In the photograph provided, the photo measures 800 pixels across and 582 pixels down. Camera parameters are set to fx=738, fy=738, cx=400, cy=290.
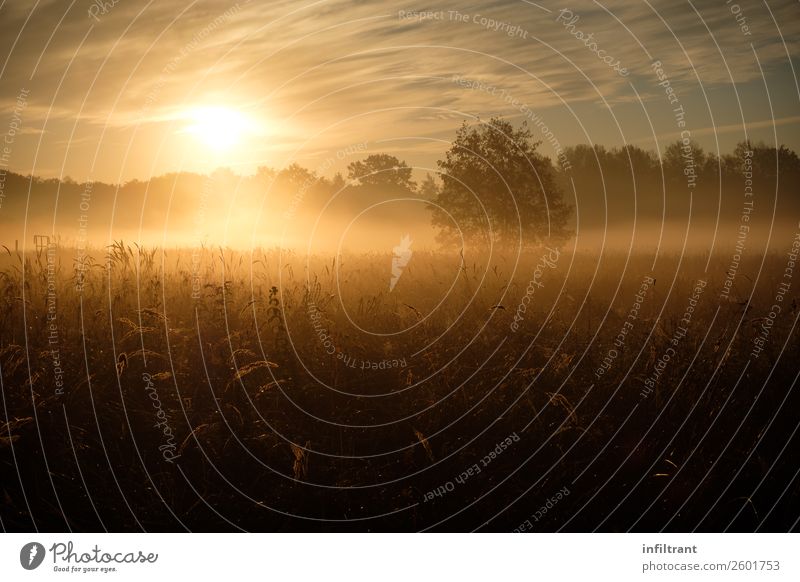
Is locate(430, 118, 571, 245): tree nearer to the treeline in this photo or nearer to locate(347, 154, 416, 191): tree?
the treeline

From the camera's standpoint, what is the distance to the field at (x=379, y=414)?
6.64 metres

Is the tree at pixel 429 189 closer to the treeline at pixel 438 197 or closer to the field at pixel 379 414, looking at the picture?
the treeline at pixel 438 197

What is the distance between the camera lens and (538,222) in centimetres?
2547

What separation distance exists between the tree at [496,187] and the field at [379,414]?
1456cm

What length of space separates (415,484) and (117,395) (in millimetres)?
3152

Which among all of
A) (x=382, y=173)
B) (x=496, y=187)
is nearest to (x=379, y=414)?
(x=382, y=173)

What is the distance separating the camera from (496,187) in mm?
24578

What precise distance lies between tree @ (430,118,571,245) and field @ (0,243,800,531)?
47.8ft

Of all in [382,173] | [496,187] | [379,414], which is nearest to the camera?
Result: [379,414]

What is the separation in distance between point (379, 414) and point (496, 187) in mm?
18152

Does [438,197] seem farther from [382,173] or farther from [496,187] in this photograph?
[382,173]

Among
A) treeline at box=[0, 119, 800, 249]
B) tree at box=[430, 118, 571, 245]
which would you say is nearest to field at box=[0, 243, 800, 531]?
treeline at box=[0, 119, 800, 249]

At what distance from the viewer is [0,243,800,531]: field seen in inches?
261

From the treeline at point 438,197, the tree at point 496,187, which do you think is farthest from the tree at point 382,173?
the tree at point 496,187
